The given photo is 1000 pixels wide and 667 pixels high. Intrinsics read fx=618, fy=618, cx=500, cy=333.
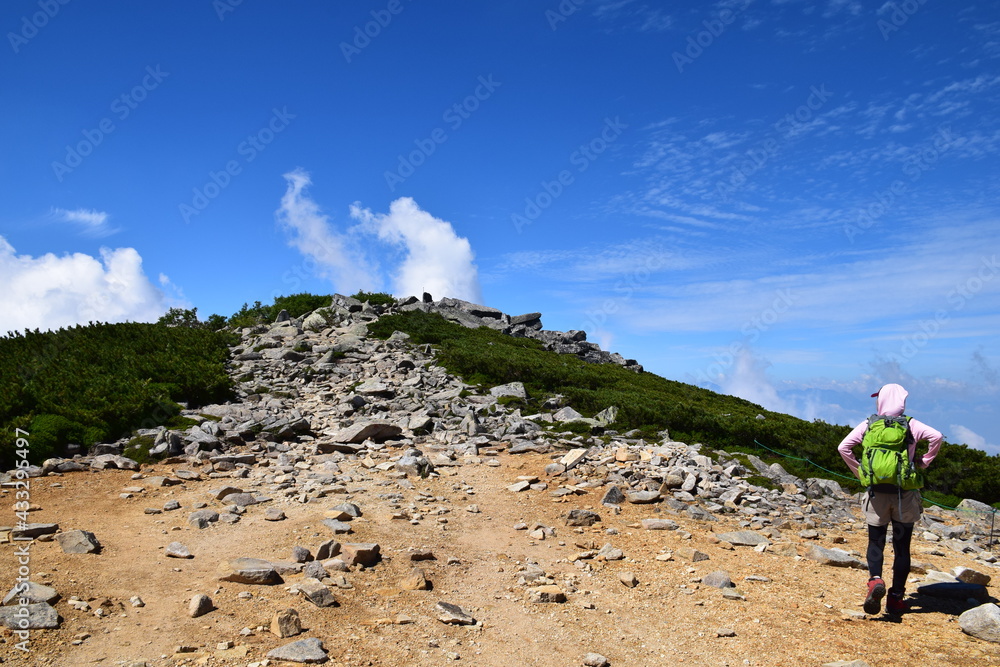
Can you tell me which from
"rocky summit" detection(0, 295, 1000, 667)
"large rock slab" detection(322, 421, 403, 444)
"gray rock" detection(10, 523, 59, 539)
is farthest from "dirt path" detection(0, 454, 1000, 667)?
"large rock slab" detection(322, 421, 403, 444)

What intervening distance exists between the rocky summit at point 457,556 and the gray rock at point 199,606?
0.02 m

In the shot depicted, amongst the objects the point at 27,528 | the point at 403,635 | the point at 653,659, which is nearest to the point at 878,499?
the point at 653,659

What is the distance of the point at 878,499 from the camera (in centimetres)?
726

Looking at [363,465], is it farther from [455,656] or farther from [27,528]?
[455,656]

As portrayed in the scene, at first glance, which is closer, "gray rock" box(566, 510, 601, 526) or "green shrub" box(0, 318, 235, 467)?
"gray rock" box(566, 510, 601, 526)

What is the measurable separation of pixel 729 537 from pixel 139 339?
72.4ft

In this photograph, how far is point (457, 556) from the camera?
9.05 metres

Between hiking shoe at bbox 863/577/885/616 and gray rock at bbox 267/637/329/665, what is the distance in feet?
A: 19.5

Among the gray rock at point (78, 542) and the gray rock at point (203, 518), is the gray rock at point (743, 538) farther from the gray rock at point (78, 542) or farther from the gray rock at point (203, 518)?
the gray rock at point (78, 542)

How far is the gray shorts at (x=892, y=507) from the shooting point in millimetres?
7109

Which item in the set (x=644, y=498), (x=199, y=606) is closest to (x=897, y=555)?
(x=644, y=498)

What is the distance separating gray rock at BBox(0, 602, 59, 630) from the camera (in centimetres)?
598

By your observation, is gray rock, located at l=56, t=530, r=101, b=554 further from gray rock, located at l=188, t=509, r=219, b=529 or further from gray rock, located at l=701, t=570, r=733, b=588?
gray rock, located at l=701, t=570, r=733, b=588

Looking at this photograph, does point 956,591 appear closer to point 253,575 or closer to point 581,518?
point 581,518
